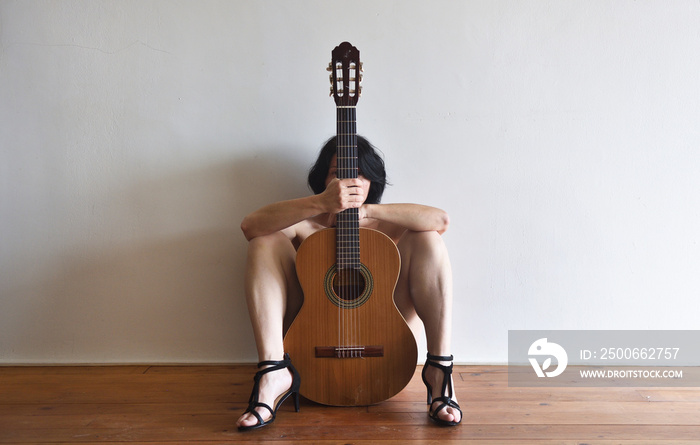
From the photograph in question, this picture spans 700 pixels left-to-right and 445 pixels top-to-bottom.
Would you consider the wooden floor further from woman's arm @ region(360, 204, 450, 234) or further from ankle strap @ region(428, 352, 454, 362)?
woman's arm @ region(360, 204, 450, 234)

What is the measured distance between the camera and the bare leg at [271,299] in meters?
1.50

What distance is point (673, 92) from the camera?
1971 millimetres

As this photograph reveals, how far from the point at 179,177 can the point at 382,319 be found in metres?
0.96

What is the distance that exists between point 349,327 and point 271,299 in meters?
0.24

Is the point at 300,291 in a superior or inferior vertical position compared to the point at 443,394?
superior

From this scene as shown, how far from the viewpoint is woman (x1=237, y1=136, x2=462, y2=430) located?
4.91ft

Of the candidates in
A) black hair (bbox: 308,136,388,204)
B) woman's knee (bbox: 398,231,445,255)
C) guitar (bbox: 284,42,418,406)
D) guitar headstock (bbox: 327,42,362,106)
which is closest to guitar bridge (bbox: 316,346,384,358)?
guitar (bbox: 284,42,418,406)

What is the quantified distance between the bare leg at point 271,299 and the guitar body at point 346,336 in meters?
0.06

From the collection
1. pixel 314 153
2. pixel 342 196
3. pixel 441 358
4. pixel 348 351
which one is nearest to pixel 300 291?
pixel 348 351

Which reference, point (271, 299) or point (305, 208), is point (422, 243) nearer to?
point (305, 208)

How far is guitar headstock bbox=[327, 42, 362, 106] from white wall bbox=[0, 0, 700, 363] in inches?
13.6

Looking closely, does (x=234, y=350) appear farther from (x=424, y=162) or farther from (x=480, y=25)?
(x=480, y=25)

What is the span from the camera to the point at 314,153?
201 cm

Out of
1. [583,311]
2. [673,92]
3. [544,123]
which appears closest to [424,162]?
[544,123]
